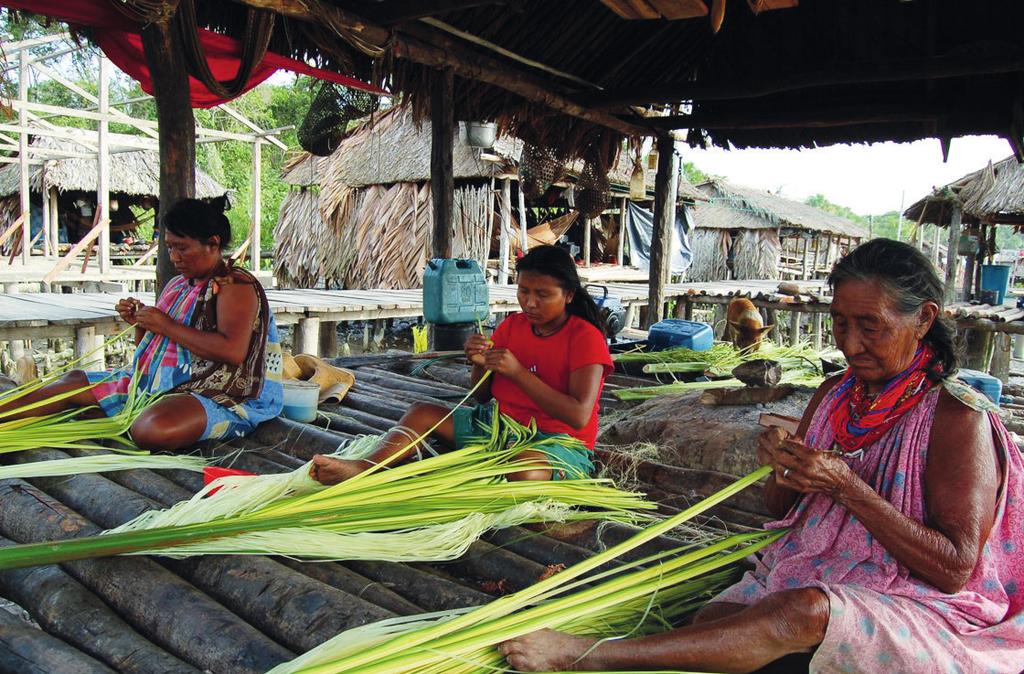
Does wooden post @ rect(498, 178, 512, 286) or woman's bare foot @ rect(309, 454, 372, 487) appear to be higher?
wooden post @ rect(498, 178, 512, 286)

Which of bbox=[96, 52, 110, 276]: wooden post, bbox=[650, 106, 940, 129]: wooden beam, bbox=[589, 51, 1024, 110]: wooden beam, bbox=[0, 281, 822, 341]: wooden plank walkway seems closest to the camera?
bbox=[589, 51, 1024, 110]: wooden beam

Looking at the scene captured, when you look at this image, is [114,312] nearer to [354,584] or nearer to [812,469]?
[354,584]

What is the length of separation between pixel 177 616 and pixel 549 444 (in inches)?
50.9

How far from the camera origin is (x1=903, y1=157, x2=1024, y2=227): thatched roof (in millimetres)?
11664

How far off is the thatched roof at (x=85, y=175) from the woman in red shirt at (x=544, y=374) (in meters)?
11.9

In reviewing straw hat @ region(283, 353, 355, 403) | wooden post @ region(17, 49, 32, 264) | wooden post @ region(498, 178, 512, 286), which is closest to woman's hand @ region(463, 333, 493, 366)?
straw hat @ region(283, 353, 355, 403)

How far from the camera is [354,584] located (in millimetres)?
1872

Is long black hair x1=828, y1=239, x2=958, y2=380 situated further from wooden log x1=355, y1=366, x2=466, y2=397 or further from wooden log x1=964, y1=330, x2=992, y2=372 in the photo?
wooden log x1=964, y1=330, x2=992, y2=372

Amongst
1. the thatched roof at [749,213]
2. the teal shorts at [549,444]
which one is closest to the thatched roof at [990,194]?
the thatched roof at [749,213]

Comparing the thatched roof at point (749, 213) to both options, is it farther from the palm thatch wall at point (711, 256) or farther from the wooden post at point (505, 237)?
the wooden post at point (505, 237)

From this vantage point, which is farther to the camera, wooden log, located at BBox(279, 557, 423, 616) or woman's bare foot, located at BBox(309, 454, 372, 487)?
woman's bare foot, located at BBox(309, 454, 372, 487)

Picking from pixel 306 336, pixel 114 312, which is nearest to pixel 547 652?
pixel 114 312

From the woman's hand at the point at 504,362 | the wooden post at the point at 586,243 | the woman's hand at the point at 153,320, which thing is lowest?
the woman's hand at the point at 504,362

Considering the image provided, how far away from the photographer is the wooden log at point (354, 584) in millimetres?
1765
